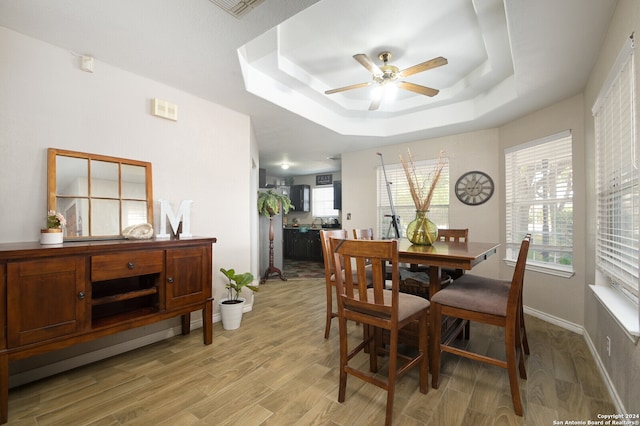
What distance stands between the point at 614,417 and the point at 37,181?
396cm

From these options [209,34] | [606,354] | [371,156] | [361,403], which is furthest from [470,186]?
[209,34]

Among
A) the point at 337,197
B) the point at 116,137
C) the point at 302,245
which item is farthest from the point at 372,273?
the point at 302,245

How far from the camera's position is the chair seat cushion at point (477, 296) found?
1730mm

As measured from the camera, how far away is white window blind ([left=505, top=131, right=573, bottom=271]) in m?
3.02

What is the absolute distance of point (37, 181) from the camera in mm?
1996

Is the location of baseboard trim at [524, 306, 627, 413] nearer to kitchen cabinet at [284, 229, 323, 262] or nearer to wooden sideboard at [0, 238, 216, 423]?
wooden sideboard at [0, 238, 216, 423]

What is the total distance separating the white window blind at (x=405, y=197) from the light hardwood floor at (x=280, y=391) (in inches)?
89.0

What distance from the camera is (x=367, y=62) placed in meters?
2.36

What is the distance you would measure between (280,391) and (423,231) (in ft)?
5.51

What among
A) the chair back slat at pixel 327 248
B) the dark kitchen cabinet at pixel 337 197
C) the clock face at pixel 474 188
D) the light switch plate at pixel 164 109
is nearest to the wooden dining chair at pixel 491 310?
the chair back slat at pixel 327 248

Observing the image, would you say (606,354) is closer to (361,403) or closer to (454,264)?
(454,264)

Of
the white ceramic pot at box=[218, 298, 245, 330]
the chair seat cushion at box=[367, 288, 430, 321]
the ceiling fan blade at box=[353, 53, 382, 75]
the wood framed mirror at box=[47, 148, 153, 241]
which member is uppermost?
the ceiling fan blade at box=[353, 53, 382, 75]

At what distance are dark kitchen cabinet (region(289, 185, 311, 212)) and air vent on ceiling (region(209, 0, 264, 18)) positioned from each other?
6.06m

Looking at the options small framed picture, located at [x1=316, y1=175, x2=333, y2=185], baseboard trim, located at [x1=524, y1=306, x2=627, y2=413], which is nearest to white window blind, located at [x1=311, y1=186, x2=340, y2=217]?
small framed picture, located at [x1=316, y1=175, x2=333, y2=185]
